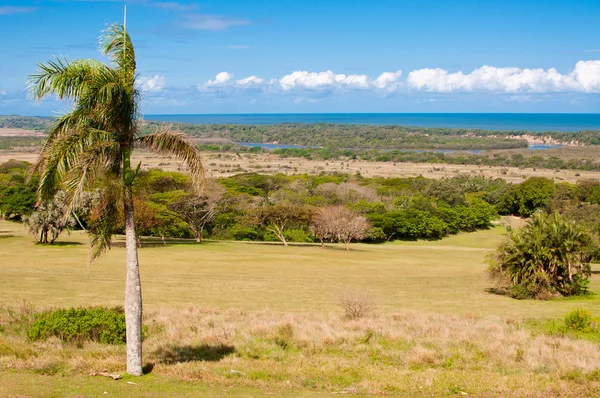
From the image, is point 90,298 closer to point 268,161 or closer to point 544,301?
point 544,301

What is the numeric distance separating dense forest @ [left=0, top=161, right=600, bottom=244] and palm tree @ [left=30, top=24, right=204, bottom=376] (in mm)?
27001

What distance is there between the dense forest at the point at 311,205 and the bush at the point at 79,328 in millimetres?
22386

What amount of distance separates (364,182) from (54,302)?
280 feet

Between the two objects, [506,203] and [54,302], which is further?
[506,203]

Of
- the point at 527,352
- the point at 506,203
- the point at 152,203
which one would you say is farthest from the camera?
the point at 506,203

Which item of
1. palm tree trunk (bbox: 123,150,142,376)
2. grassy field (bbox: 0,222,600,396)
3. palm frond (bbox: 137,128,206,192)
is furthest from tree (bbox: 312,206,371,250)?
palm tree trunk (bbox: 123,150,142,376)

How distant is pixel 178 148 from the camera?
13734 mm

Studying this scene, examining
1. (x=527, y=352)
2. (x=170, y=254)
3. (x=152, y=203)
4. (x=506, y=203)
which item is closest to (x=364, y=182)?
(x=506, y=203)

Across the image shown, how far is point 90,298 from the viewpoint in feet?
91.1

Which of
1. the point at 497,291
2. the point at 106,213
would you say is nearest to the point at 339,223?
the point at 497,291

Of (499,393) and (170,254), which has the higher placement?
(499,393)

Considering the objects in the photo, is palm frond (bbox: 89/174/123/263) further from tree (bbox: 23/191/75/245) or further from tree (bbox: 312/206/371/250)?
tree (bbox: 312/206/371/250)

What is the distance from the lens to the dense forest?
5856 cm

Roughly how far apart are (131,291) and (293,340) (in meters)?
6.74
